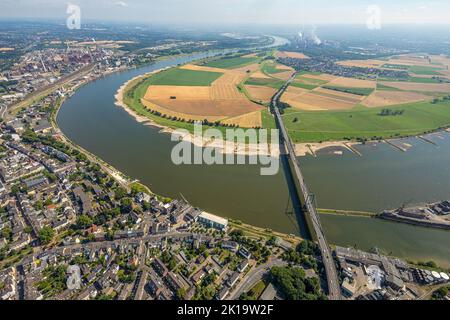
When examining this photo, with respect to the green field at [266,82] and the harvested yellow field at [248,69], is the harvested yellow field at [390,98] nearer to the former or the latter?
the green field at [266,82]

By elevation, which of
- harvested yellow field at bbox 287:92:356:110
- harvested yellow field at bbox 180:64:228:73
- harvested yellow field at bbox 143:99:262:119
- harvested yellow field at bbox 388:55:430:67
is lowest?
harvested yellow field at bbox 143:99:262:119

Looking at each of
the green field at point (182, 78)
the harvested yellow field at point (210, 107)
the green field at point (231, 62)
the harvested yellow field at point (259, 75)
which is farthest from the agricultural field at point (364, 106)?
the green field at point (231, 62)

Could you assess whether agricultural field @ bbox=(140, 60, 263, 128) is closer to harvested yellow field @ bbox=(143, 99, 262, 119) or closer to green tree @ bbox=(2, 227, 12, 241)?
harvested yellow field @ bbox=(143, 99, 262, 119)

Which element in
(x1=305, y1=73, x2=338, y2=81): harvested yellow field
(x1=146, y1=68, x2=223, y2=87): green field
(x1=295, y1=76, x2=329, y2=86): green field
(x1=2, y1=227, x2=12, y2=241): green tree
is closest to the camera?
(x1=2, y1=227, x2=12, y2=241): green tree

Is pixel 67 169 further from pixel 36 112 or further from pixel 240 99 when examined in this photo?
pixel 240 99

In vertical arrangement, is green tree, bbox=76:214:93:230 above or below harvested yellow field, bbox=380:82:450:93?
below

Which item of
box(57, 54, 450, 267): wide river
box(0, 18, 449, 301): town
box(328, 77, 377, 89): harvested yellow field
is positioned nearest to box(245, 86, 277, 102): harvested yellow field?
box(328, 77, 377, 89): harvested yellow field

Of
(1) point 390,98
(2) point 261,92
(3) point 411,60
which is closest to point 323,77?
(1) point 390,98
